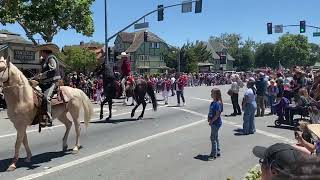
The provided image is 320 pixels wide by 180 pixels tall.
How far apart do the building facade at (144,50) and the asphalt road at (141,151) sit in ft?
275

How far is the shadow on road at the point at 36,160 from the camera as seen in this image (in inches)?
396

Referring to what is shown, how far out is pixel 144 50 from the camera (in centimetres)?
10312

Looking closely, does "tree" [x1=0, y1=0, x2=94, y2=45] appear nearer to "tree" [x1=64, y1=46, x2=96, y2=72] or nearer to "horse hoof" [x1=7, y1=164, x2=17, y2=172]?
"horse hoof" [x1=7, y1=164, x2=17, y2=172]

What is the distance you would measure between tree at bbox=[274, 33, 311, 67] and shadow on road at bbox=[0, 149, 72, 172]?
443ft

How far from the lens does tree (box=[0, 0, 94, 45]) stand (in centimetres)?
3312

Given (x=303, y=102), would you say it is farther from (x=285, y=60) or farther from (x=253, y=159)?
(x=285, y=60)

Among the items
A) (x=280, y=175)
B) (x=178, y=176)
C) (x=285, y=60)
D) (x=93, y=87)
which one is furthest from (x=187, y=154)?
(x=285, y=60)

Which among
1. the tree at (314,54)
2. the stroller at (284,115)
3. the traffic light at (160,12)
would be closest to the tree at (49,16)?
the traffic light at (160,12)

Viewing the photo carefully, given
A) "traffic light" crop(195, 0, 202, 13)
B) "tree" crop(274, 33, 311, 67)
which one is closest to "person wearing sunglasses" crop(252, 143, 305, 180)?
"traffic light" crop(195, 0, 202, 13)

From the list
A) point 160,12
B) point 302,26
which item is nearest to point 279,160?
point 160,12

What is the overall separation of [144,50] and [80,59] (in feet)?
67.1

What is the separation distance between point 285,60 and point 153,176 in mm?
139814

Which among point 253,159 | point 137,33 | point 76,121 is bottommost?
point 253,159

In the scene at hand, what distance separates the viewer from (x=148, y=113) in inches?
854
